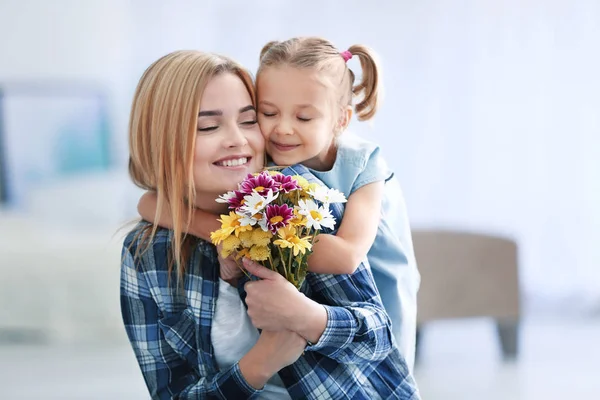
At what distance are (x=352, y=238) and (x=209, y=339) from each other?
0.37 m

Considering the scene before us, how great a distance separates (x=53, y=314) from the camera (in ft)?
14.9

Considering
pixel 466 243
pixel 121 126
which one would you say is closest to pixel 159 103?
pixel 466 243

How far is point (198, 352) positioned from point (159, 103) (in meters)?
0.52

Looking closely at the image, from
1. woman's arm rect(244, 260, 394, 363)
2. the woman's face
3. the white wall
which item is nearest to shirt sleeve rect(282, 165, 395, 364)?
woman's arm rect(244, 260, 394, 363)

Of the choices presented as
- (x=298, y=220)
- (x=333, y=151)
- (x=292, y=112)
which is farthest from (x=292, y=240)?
(x=333, y=151)

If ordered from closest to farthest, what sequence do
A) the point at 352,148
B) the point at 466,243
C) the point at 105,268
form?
the point at 352,148 < the point at 466,243 < the point at 105,268

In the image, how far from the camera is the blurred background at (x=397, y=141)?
4.53 metres

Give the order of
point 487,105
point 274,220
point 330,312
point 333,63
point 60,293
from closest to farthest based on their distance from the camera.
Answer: point 274,220 < point 330,312 < point 333,63 < point 60,293 < point 487,105

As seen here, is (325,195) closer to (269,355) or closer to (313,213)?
(313,213)

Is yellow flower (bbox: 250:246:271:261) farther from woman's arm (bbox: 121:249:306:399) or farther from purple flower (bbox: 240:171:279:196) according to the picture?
woman's arm (bbox: 121:249:306:399)

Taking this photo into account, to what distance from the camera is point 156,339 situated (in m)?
1.80

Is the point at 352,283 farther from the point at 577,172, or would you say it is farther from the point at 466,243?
the point at 577,172

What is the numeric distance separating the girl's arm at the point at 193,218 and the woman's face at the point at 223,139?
6 cm

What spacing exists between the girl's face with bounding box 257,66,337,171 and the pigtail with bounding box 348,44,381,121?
17 cm
